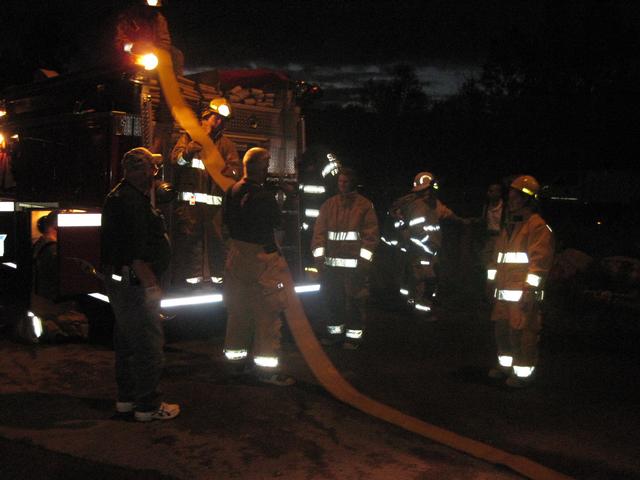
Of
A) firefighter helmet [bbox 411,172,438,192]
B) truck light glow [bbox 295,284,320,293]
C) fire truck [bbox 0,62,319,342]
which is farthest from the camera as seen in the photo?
firefighter helmet [bbox 411,172,438,192]

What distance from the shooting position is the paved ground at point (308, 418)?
426cm

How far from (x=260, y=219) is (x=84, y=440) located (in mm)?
2162

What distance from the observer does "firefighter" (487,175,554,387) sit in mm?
5875

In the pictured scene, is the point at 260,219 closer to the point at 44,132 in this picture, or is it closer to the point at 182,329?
the point at 182,329

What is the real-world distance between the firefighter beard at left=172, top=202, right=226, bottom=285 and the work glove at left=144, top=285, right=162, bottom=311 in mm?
2184

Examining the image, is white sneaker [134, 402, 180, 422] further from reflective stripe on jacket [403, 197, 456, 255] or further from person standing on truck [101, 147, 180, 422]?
reflective stripe on jacket [403, 197, 456, 255]

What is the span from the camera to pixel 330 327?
734cm

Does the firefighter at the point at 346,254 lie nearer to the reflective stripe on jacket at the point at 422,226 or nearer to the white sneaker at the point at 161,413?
the reflective stripe on jacket at the point at 422,226

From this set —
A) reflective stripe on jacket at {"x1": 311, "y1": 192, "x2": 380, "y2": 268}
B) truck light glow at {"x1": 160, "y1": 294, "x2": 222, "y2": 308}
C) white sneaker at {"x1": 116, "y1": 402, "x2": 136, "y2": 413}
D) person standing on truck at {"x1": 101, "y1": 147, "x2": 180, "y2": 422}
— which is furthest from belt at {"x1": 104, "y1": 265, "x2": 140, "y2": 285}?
reflective stripe on jacket at {"x1": 311, "y1": 192, "x2": 380, "y2": 268}

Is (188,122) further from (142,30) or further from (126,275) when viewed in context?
(126,275)

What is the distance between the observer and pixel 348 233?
7.20 metres

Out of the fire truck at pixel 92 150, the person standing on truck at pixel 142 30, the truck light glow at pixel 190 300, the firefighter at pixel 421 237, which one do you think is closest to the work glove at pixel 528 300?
the fire truck at pixel 92 150

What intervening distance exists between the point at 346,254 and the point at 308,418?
2369 mm

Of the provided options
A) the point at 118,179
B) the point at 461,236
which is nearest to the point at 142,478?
the point at 118,179
